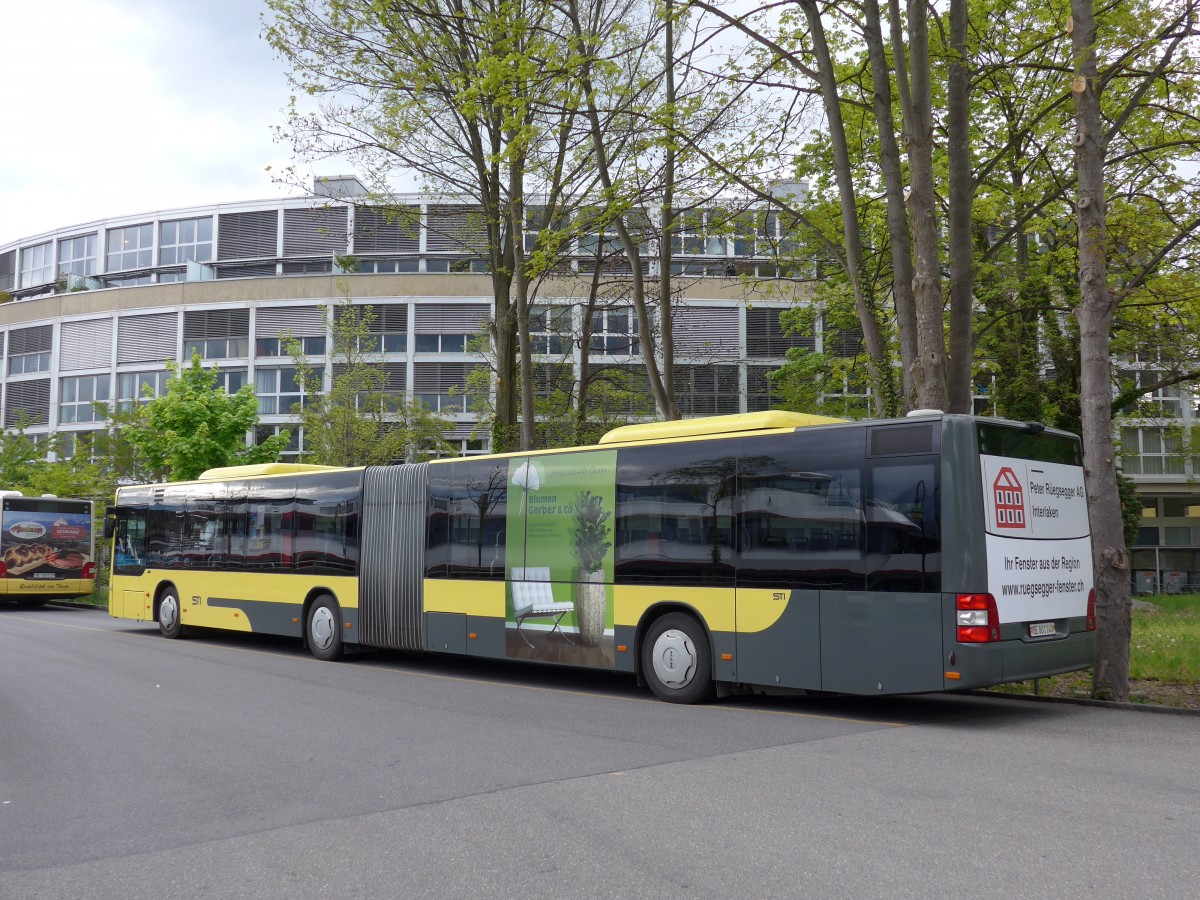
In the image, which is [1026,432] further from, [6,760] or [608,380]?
[608,380]

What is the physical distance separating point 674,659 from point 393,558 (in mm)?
5386

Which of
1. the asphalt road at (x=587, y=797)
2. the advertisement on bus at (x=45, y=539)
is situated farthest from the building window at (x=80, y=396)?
the asphalt road at (x=587, y=797)

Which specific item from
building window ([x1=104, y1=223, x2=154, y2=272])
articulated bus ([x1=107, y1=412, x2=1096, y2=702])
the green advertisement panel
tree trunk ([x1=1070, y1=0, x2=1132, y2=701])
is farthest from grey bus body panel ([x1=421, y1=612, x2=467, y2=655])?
building window ([x1=104, y1=223, x2=154, y2=272])

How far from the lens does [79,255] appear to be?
56.3m

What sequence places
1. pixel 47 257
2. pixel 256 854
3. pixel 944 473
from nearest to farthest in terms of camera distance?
pixel 256 854 < pixel 944 473 < pixel 47 257

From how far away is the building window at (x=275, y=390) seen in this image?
4809 centimetres

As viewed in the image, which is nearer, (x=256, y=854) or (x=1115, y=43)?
(x=256, y=854)

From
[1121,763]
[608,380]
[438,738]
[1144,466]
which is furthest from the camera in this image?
[1144,466]

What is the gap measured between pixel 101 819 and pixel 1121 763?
21.3ft

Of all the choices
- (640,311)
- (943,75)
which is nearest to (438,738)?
(640,311)

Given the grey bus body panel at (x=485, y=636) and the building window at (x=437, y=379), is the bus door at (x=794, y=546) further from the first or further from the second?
the building window at (x=437, y=379)

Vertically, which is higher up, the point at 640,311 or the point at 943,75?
the point at 943,75

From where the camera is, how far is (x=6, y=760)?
8.28 meters

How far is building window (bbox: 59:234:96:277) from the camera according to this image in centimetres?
5578
